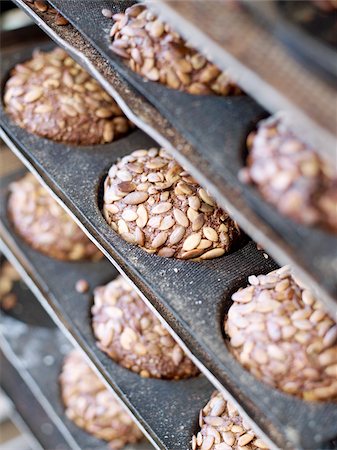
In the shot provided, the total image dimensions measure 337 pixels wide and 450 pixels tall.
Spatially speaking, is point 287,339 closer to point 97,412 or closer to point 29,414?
point 97,412

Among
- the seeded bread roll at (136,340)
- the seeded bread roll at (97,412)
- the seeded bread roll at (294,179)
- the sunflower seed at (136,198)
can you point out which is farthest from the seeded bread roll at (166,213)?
the seeded bread roll at (97,412)

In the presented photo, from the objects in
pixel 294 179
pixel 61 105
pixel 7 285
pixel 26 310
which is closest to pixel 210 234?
pixel 294 179

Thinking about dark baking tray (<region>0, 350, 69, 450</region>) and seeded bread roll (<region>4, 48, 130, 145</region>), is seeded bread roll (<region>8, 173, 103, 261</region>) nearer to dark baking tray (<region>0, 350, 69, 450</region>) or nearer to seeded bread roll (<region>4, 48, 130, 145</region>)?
seeded bread roll (<region>4, 48, 130, 145</region>)

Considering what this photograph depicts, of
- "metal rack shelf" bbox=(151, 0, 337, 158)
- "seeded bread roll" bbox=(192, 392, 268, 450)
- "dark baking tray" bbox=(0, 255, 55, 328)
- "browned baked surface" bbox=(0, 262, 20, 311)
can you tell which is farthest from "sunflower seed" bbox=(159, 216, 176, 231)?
"browned baked surface" bbox=(0, 262, 20, 311)

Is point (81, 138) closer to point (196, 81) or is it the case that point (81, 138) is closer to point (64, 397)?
point (196, 81)

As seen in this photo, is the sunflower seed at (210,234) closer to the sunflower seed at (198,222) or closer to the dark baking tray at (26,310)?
the sunflower seed at (198,222)

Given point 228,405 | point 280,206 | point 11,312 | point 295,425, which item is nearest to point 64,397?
point 11,312
